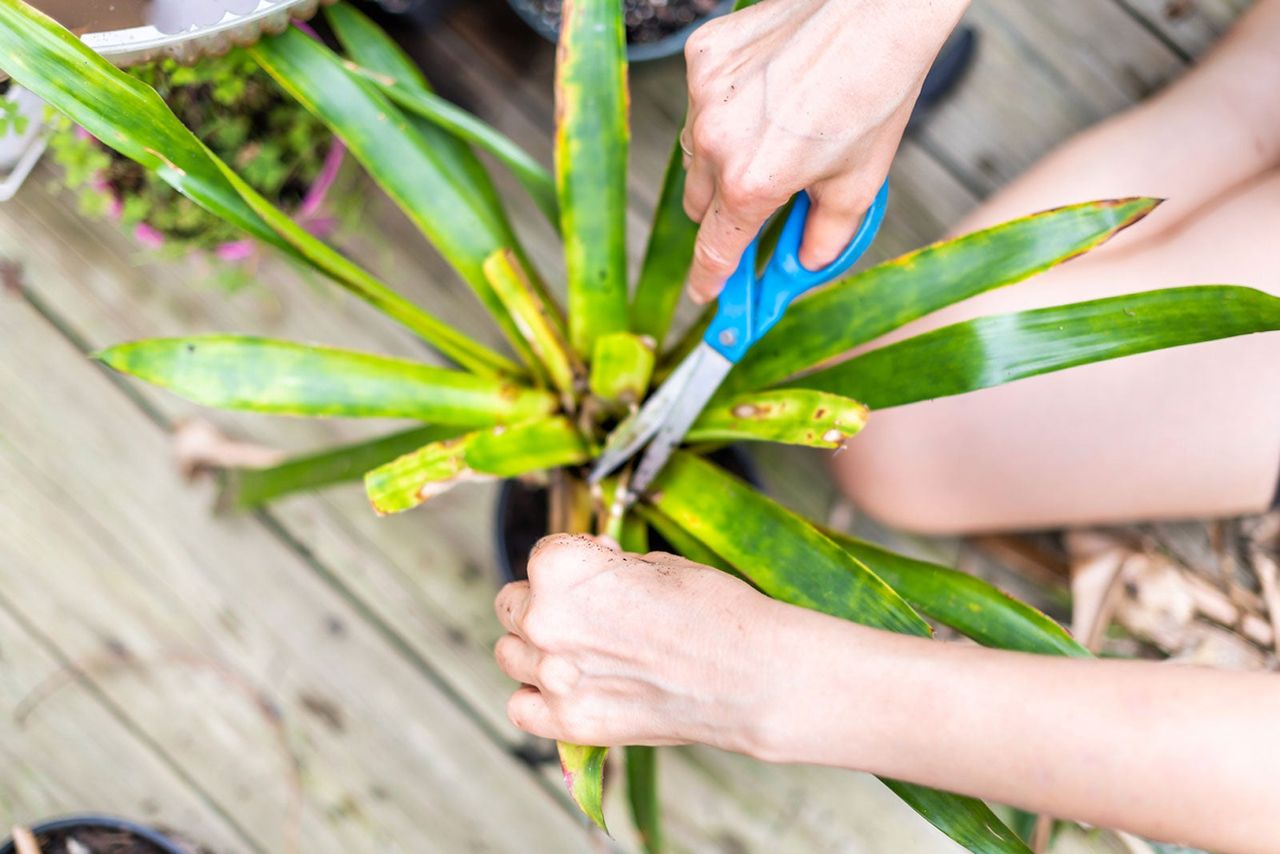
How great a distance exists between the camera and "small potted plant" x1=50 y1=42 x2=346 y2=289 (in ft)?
2.67

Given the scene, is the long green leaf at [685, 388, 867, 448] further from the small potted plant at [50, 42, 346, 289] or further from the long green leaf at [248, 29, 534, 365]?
the small potted plant at [50, 42, 346, 289]

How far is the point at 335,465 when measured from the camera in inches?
29.3

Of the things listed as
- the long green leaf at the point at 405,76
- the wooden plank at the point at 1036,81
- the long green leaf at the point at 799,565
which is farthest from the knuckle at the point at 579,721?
the wooden plank at the point at 1036,81

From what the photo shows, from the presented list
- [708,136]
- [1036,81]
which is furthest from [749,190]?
[1036,81]

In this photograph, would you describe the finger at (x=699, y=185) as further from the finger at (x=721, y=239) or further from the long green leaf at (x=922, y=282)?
the long green leaf at (x=922, y=282)

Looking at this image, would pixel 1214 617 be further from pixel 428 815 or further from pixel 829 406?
pixel 428 815

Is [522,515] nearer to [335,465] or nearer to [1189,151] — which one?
[335,465]

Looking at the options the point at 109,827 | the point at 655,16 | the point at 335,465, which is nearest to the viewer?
the point at 335,465

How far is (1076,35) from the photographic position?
106 centimetres

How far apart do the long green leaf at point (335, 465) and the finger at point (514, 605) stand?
0.22 m

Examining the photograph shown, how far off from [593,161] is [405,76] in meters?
0.18

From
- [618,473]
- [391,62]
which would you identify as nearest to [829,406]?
[618,473]

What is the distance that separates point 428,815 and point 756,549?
0.63 metres

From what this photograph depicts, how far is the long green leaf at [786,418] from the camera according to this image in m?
0.53
